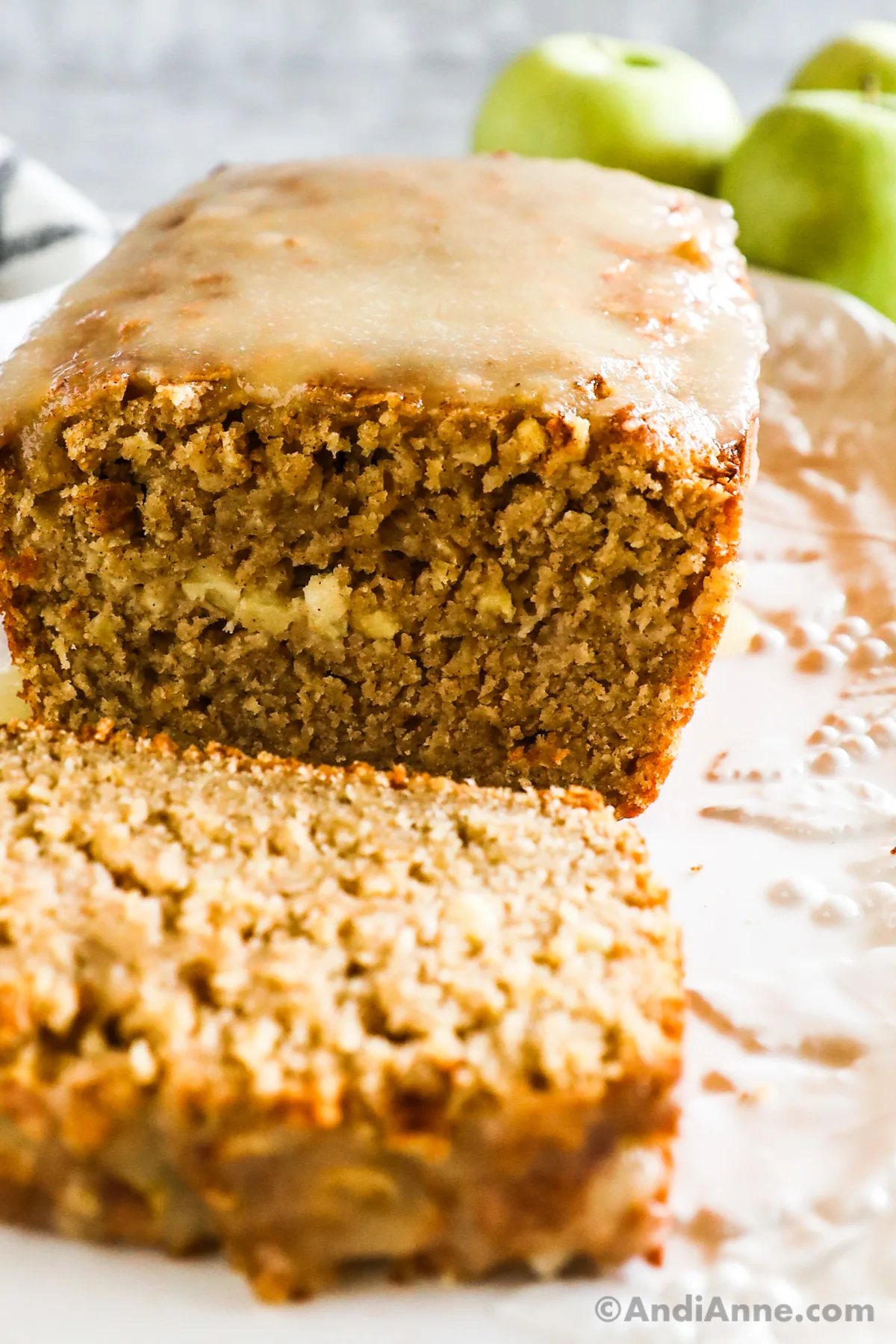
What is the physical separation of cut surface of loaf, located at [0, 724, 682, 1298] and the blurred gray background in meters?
5.67

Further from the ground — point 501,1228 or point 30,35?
point 30,35

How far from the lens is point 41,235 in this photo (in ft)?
13.7

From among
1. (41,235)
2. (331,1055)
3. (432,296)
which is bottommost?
(331,1055)

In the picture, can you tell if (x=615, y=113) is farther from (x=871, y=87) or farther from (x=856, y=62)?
(x=856, y=62)

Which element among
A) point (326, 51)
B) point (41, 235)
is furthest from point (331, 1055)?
point (326, 51)

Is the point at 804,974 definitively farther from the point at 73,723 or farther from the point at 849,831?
the point at 73,723

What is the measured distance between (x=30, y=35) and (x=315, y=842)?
20.9 ft

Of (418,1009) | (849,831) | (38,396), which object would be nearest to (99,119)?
(38,396)

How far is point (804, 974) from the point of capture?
2443 millimetres

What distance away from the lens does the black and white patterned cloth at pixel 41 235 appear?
4121 mm

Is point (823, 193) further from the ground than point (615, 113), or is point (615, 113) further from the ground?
point (615, 113)

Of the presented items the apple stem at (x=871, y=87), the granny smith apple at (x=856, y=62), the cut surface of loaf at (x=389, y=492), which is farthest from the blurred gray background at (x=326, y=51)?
the cut surface of loaf at (x=389, y=492)

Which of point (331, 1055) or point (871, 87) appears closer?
point (331, 1055)

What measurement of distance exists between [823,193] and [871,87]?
0.71 metres
